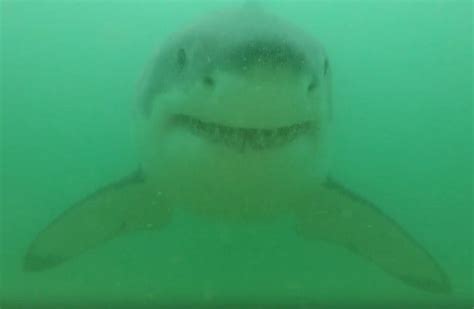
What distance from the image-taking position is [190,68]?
9.49 ft

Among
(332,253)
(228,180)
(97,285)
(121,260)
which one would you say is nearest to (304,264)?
(332,253)

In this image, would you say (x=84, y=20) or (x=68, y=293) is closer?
(x=68, y=293)

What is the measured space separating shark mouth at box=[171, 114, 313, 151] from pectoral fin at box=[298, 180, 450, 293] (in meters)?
0.93

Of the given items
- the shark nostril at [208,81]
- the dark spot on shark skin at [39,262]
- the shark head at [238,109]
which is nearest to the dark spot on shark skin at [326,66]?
the shark head at [238,109]

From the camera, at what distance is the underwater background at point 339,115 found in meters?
17.4

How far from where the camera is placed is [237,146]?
280 centimetres

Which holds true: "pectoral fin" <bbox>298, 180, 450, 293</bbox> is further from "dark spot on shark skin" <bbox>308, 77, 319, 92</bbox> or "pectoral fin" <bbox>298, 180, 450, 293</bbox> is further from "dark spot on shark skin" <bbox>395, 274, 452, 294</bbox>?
"dark spot on shark skin" <bbox>308, 77, 319, 92</bbox>

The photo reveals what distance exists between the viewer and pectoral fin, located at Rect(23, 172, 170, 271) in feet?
12.2

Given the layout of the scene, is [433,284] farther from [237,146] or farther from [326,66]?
[237,146]

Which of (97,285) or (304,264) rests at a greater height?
(97,285)

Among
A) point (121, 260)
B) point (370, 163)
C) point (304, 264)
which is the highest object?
point (370, 163)

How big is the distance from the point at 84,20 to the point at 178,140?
1979cm

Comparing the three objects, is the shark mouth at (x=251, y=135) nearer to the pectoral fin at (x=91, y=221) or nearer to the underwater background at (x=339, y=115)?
the pectoral fin at (x=91, y=221)

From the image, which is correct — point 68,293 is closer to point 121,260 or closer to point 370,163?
point 121,260
